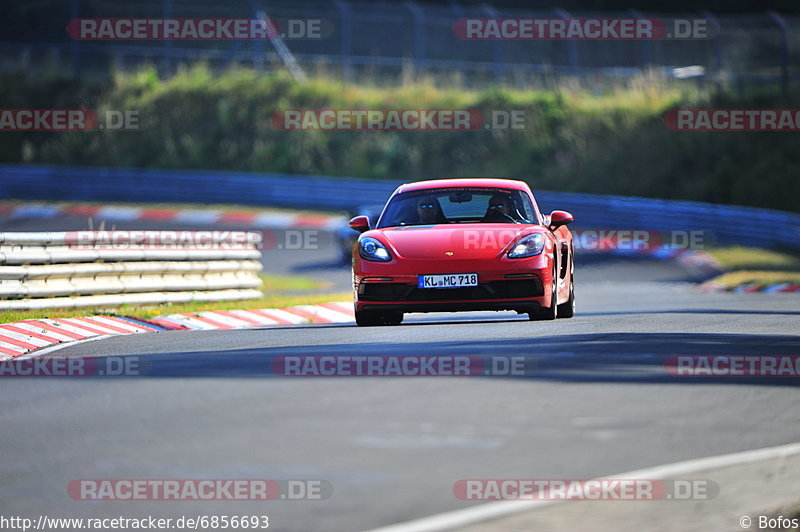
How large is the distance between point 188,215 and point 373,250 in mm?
20995

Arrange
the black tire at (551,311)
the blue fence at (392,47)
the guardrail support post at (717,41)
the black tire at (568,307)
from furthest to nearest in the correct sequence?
the blue fence at (392,47), the guardrail support post at (717,41), the black tire at (568,307), the black tire at (551,311)

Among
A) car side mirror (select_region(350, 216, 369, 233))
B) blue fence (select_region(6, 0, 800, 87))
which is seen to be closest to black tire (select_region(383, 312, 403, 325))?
car side mirror (select_region(350, 216, 369, 233))

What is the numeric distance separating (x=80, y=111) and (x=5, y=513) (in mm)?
39637

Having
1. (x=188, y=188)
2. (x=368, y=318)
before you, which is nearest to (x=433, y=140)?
(x=188, y=188)

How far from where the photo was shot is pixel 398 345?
9.88 m

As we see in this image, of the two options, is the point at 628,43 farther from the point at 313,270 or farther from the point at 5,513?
the point at 5,513

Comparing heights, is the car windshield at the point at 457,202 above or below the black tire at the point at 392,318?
above

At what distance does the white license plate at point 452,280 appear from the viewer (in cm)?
1163

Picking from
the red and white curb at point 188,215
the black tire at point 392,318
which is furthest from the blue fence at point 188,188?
the black tire at point 392,318

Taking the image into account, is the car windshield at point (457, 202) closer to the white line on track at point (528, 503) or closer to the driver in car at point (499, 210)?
the driver in car at point (499, 210)

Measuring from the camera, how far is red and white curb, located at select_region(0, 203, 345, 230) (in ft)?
104

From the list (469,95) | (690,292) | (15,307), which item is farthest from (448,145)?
(15,307)

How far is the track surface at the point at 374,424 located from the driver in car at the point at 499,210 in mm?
2373

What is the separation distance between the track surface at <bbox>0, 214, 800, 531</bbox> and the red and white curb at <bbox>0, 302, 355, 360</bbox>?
3.04 ft
